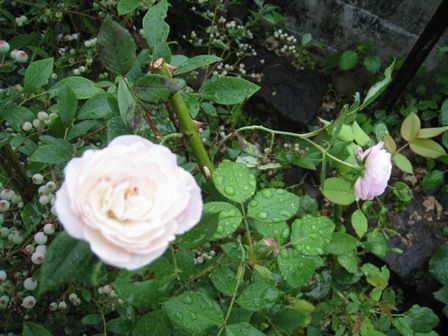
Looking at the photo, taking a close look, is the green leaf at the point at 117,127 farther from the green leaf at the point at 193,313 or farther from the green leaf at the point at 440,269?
the green leaf at the point at 440,269

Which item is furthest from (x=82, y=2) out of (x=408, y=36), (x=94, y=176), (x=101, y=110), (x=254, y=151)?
(x=408, y=36)

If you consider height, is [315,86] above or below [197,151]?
below

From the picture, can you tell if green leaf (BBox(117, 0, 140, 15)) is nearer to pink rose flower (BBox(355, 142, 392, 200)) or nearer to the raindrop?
the raindrop

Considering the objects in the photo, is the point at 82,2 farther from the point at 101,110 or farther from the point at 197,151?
the point at 197,151

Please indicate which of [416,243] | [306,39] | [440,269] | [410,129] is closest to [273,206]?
[410,129]

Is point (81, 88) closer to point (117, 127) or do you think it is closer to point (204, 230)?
point (117, 127)

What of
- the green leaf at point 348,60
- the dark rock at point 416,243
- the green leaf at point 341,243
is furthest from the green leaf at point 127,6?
the green leaf at point 348,60
